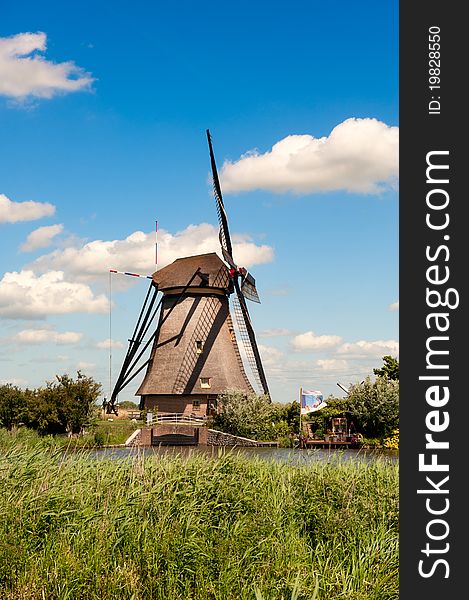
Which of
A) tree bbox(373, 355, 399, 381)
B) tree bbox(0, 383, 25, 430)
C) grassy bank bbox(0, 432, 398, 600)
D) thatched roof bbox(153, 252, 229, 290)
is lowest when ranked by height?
grassy bank bbox(0, 432, 398, 600)

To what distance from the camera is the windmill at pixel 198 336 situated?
30.5 m

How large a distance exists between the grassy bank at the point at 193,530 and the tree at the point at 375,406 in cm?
1778

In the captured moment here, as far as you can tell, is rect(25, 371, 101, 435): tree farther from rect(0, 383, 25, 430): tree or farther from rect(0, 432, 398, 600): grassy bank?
rect(0, 432, 398, 600): grassy bank

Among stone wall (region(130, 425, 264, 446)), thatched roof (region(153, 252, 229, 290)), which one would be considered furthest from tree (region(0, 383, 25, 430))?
thatched roof (region(153, 252, 229, 290))

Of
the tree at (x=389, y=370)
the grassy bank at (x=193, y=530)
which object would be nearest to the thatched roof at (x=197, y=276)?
the tree at (x=389, y=370)

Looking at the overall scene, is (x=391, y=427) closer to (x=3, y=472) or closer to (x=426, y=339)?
(x=3, y=472)

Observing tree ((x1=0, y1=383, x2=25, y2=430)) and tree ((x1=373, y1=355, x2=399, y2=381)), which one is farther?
tree ((x1=373, y1=355, x2=399, y2=381))

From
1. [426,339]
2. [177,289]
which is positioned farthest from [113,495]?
[177,289]

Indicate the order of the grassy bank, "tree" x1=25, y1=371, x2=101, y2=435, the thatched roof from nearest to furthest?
1. the grassy bank
2. "tree" x1=25, y1=371, x2=101, y2=435
3. the thatched roof

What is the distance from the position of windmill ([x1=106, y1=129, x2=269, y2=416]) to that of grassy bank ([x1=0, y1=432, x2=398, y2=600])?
20.7 meters

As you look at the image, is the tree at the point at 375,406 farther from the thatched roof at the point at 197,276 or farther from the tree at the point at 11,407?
the tree at the point at 11,407

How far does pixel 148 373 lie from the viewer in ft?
104

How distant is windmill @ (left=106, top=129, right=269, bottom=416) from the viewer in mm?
30469

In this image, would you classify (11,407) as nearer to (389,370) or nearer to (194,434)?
(194,434)
